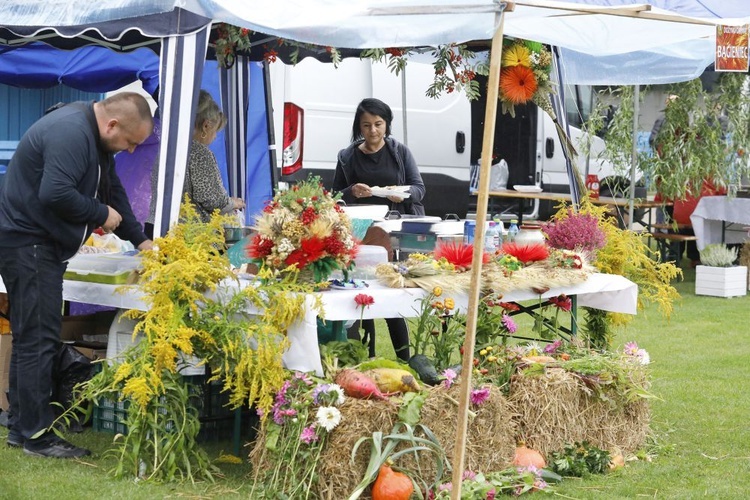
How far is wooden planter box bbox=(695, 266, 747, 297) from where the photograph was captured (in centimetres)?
1012

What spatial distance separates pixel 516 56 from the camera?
6324 mm

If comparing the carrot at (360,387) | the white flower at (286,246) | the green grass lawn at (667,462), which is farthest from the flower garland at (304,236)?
the green grass lawn at (667,462)

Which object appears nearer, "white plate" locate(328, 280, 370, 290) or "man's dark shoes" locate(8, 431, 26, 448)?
"white plate" locate(328, 280, 370, 290)

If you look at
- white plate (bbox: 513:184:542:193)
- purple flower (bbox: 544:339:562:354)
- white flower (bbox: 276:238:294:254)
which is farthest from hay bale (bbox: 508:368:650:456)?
white plate (bbox: 513:184:542:193)

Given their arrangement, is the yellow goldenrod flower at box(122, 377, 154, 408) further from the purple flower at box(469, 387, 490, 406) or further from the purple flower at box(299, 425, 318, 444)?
the purple flower at box(469, 387, 490, 406)

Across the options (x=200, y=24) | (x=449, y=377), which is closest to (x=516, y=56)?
(x=200, y=24)

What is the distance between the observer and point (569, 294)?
5.14 meters

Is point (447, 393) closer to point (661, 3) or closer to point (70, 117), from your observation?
point (70, 117)

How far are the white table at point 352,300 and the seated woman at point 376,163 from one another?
5.23ft

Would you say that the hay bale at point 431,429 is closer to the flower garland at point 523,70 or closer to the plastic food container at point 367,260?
the plastic food container at point 367,260

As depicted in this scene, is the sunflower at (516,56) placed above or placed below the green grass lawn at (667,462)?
above

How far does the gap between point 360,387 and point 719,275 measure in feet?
22.6

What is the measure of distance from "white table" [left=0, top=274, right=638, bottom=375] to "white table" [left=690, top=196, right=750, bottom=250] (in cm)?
594

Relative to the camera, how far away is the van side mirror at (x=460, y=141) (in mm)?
11648
